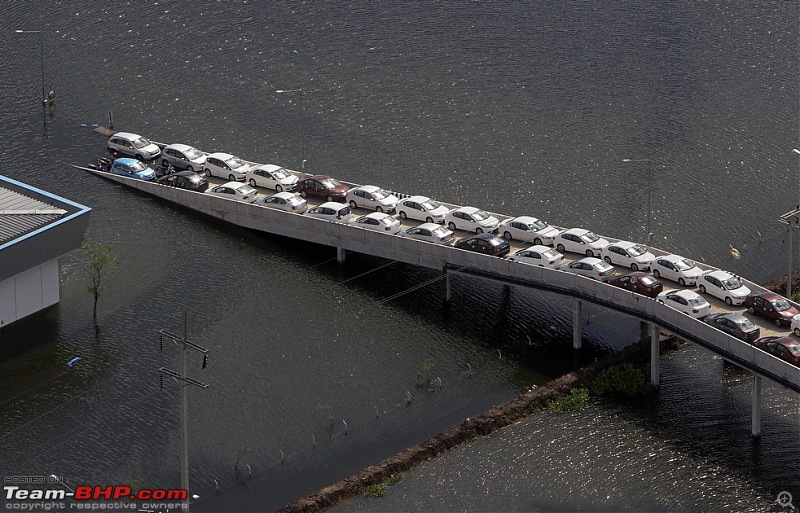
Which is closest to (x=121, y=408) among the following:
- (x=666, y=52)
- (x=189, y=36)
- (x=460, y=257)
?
(x=460, y=257)

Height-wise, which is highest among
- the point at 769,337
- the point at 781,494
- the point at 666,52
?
the point at 666,52

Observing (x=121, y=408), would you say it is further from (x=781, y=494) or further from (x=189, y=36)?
(x=189, y=36)

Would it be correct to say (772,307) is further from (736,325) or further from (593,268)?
(593,268)

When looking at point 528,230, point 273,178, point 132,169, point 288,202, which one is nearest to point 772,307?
point 528,230

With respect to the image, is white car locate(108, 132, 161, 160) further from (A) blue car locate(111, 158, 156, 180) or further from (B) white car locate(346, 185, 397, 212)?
(B) white car locate(346, 185, 397, 212)

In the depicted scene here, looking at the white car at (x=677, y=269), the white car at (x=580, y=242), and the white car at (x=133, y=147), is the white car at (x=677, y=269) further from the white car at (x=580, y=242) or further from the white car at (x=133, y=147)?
the white car at (x=133, y=147)

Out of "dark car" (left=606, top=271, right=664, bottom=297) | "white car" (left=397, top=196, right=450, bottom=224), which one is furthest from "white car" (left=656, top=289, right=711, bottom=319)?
"white car" (left=397, top=196, right=450, bottom=224)
